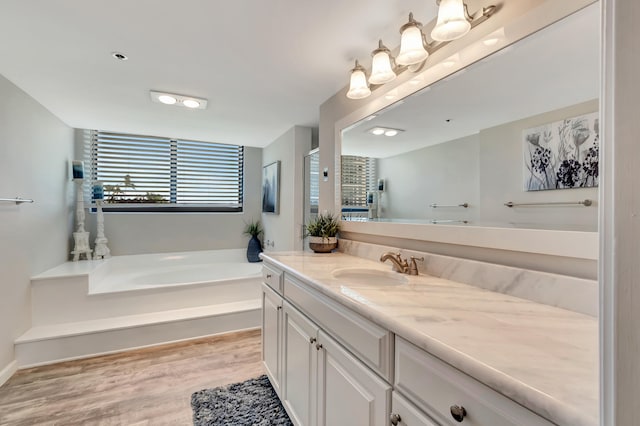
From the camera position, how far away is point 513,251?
1.14 metres

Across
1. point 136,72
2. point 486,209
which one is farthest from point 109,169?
point 486,209

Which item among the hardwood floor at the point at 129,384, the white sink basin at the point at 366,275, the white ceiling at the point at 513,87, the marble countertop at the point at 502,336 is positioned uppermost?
the white ceiling at the point at 513,87

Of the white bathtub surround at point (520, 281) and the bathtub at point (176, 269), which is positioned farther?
the bathtub at point (176, 269)

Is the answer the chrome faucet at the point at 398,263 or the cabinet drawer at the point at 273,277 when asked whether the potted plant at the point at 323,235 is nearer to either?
the cabinet drawer at the point at 273,277

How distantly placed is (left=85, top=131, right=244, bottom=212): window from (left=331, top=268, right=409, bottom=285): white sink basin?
333cm

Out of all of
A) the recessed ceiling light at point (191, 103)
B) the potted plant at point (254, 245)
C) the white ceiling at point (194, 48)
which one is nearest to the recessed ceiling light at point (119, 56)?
the white ceiling at point (194, 48)

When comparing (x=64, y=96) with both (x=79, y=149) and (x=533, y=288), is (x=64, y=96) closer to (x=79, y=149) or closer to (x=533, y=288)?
(x=79, y=149)

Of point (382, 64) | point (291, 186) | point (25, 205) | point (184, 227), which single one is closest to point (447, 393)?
point (382, 64)

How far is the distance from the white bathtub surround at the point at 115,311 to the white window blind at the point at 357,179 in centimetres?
166

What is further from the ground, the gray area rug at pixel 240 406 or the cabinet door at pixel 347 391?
the cabinet door at pixel 347 391

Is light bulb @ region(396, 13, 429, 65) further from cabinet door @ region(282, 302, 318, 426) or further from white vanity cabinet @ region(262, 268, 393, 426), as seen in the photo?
cabinet door @ region(282, 302, 318, 426)

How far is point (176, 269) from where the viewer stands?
13.0ft

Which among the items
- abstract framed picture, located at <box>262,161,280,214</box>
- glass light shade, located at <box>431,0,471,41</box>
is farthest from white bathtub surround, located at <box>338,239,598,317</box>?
abstract framed picture, located at <box>262,161,280,214</box>

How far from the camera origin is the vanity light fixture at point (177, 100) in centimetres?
242
